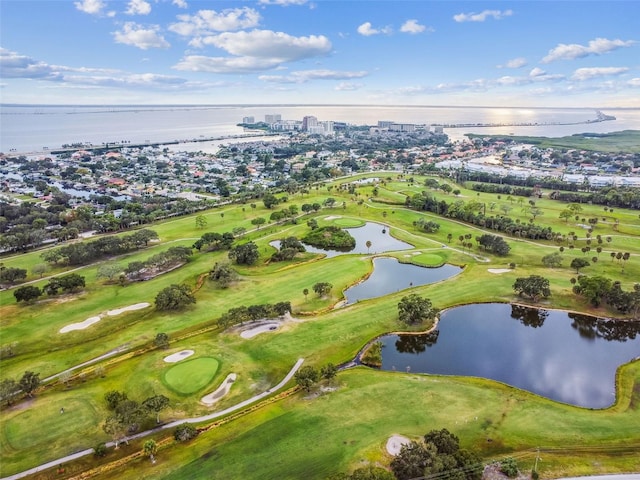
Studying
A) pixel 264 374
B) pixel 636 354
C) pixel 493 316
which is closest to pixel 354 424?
pixel 264 374

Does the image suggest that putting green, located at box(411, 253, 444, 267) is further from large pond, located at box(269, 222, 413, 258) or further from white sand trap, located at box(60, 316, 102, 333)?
white sand trap, located at box(60, 316, 102, 333)

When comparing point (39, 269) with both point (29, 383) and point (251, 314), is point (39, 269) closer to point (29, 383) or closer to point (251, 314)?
point (29, 383)

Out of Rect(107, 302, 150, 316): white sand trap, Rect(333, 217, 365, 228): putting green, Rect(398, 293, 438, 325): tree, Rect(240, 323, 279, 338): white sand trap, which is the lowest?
Rect(240, 323, 279, 338): white sand trap

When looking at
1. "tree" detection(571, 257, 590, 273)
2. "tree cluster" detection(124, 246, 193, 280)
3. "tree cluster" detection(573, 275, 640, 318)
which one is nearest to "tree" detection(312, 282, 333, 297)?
"tree cluster" detection(124, 246, 193, 280)

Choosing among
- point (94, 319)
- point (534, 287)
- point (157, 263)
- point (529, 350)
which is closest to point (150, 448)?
point (94, 319)

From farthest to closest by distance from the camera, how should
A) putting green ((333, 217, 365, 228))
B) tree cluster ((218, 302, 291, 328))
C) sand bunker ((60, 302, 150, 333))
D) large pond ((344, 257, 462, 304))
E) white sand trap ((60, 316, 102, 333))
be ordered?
putting green ((333, 217, 365, 228)), large pond ((344, 257, 462, 304)), sand bunker ((60, 302, 150, 333)), white sand trap ((60, 316, 102, 333)), tree cluster ((218, 302, 291, 328))

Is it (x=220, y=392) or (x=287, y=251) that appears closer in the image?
(x=220, y=392)
